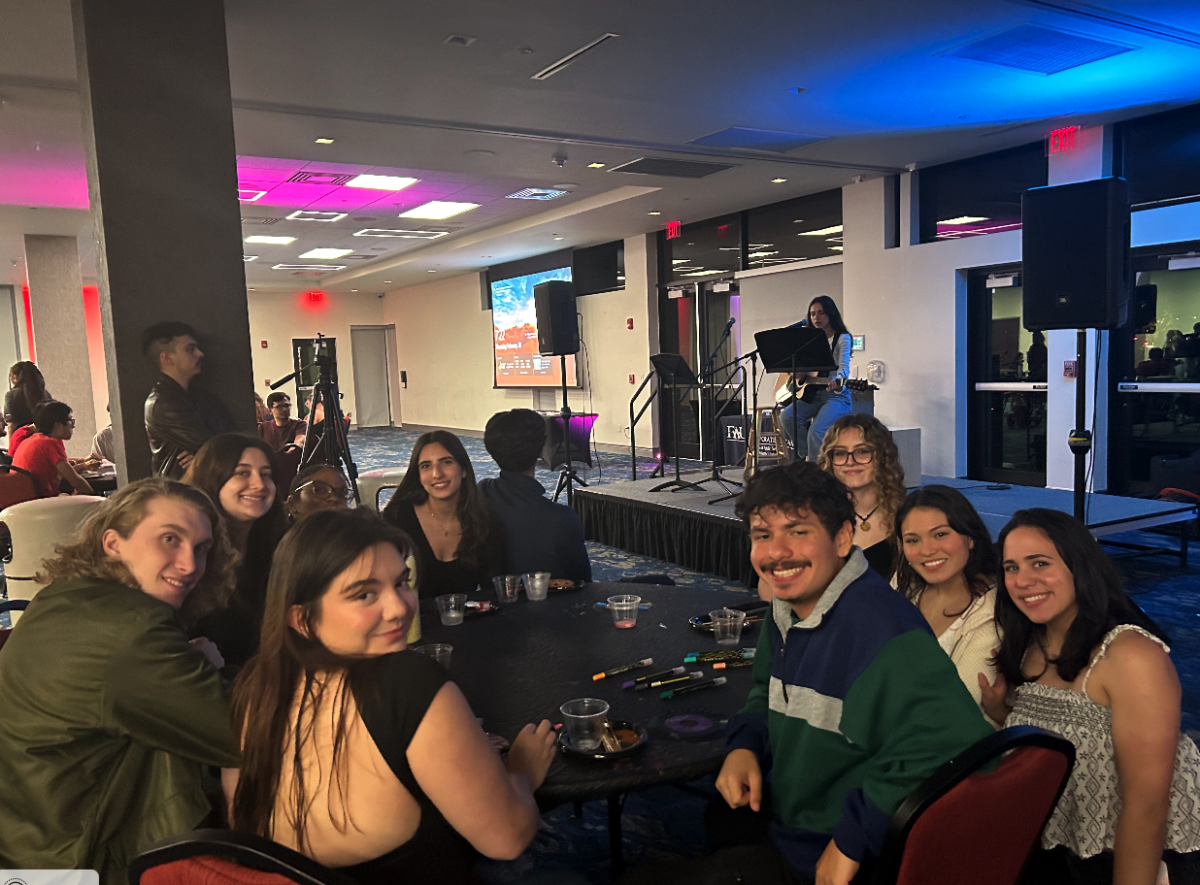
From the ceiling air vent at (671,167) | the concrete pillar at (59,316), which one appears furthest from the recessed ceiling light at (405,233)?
the ceiling air vent at (671,167)

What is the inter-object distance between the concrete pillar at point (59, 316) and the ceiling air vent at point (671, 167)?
6.42 m

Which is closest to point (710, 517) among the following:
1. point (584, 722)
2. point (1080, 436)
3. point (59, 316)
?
point (1080, 436)

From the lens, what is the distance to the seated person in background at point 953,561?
1967 millimetres

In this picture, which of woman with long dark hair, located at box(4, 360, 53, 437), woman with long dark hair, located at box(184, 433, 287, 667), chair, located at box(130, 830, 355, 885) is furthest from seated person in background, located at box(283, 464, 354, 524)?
woman with long dark hair, located at box(4, 360, 53, 437)

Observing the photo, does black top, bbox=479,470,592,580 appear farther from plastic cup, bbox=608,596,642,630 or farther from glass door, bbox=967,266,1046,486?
glass door, bbox=967,266,1046,486

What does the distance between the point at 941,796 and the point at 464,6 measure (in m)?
→ 3.77

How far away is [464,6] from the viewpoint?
3836 millimetres

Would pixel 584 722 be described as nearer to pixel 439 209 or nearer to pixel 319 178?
pixel 319 178

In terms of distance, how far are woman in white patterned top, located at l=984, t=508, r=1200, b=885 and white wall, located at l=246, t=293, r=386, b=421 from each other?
645 inches

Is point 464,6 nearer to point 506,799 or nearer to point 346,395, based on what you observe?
point 506,799

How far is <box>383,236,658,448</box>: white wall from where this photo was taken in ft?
36.9

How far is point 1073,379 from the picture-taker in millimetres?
6539

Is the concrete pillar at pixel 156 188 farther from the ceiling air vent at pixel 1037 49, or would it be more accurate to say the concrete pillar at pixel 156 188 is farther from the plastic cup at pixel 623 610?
the ceiling air vent at pixel 1037 49

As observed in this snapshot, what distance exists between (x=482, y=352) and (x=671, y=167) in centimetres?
828
